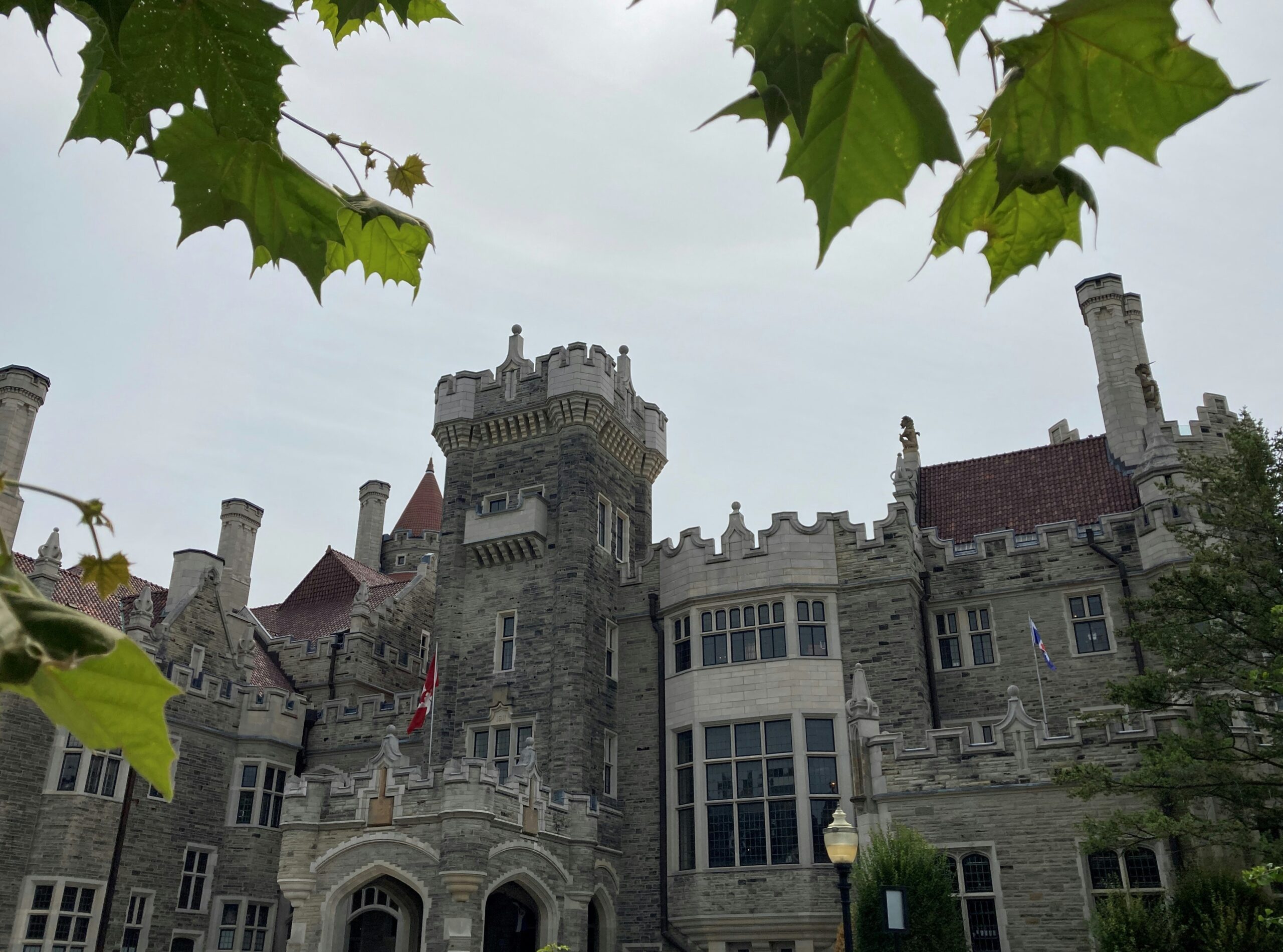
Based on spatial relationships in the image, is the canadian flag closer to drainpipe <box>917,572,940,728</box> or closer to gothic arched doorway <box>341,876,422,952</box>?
gothic arched doorway <box>341,876,422,952</box>

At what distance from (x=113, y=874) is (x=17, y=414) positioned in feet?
34.5

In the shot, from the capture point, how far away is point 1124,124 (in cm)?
122

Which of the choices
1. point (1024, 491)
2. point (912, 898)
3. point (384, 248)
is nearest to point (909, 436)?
point (1024, 491)

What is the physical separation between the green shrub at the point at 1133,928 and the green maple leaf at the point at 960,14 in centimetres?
1468

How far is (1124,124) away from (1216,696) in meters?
15.4

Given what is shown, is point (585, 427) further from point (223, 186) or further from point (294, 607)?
point (223, 186)

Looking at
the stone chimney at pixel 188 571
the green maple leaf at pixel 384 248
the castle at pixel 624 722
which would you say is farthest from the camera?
the stone chimney at pixel 188 571

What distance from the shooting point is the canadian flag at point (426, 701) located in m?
Result: 22.0

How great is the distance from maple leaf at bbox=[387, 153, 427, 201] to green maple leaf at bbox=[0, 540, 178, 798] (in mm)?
1394

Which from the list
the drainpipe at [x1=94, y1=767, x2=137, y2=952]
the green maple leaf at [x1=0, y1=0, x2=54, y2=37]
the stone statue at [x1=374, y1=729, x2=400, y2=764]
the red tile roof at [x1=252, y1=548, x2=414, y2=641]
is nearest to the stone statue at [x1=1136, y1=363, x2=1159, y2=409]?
the stone statue at [x1=374, y1=729, x2=400, y2=764]

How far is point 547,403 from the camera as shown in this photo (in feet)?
79.7

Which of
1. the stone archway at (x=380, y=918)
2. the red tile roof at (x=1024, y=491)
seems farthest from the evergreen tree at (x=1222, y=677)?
the stone archway at (x=380, y=918)

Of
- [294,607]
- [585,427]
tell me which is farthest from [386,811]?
[294,607]

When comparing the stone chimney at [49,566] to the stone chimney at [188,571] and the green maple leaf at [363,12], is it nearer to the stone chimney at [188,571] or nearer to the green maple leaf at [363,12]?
the stone chimney at [188,571]
